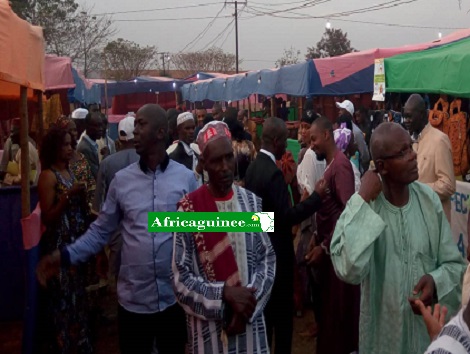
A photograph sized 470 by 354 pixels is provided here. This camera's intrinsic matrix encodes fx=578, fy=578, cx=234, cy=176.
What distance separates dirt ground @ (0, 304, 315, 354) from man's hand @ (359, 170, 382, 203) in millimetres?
2851

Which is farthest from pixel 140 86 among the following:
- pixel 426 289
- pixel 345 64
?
pixel 426 289

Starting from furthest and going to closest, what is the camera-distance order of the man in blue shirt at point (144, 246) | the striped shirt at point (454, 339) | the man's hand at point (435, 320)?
1. the man in blue shirt at point (144, 246)
2. the man's hand at point (435, 320)
3. the striped shirt at point (454, 339)

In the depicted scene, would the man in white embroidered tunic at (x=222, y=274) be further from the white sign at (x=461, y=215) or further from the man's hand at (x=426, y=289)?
the white sign at (x=461, y=215)

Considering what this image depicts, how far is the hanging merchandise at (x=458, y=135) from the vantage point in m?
6.41

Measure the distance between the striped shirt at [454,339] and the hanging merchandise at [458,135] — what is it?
533cm

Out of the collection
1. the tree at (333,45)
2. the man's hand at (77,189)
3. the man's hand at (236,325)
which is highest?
the tree at (333,45)

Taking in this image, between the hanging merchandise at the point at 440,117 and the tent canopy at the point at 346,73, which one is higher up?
the tent canopy at the point at 346,73

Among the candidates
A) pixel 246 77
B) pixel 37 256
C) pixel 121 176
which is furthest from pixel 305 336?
pixel 246 77

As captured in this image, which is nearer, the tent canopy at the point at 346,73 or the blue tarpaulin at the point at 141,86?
the tent canopy at the point at 346,73

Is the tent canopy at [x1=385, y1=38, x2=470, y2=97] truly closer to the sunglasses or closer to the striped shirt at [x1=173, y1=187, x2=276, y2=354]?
the sunglasses

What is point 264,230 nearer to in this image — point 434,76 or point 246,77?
point 434,76

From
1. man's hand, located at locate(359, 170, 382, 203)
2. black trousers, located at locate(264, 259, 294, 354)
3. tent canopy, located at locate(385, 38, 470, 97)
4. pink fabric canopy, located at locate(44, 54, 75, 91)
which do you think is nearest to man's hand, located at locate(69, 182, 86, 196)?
black trousers, located at locate(264, 259, 294, 354)

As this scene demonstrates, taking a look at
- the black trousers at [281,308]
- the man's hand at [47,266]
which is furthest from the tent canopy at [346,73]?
the man's hand at [47,266]

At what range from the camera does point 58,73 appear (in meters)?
10.3
